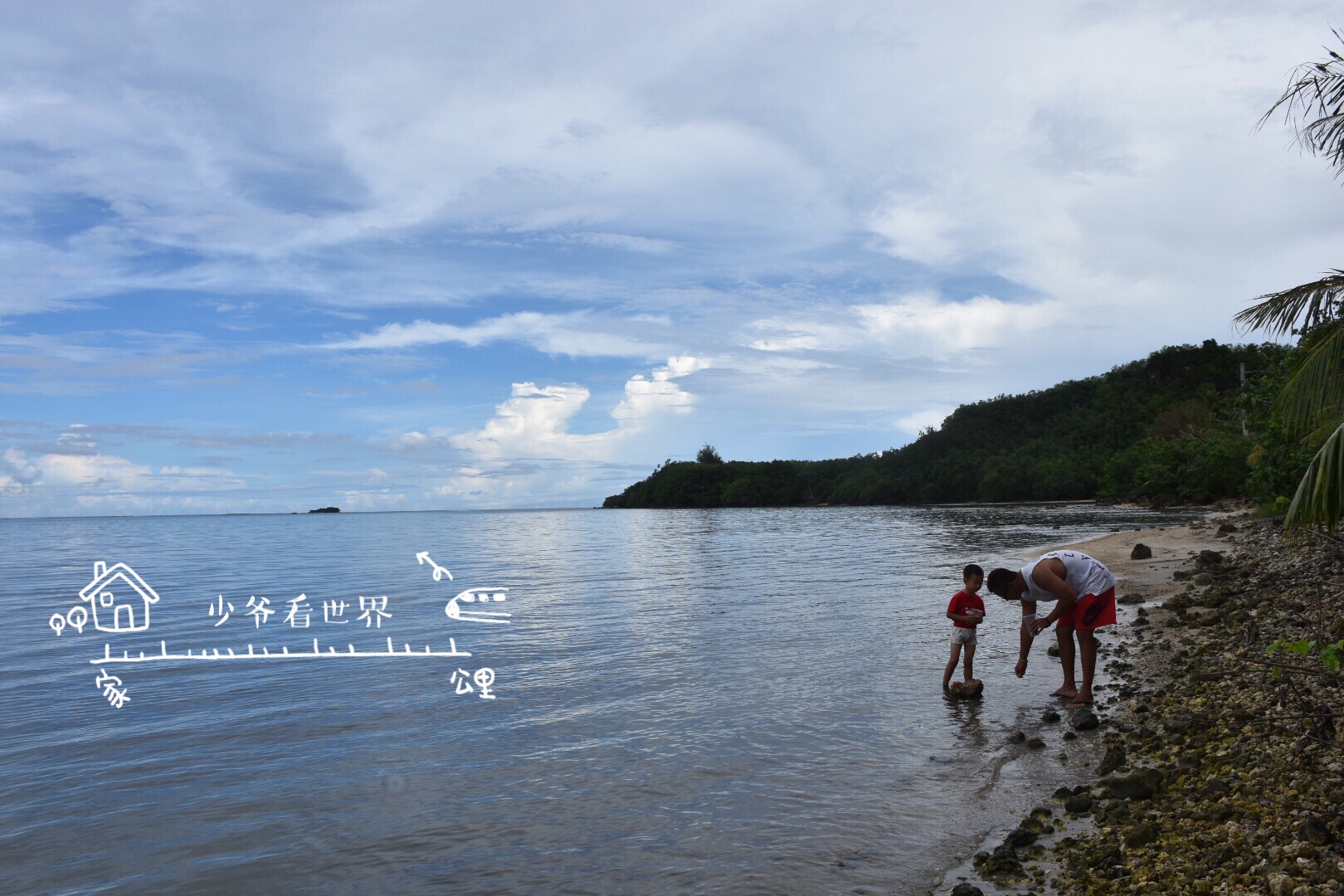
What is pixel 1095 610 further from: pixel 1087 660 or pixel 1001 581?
pixel 1001 581

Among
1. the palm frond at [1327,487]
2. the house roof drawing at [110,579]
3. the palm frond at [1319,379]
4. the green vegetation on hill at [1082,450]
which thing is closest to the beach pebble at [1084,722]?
the palm frond at [1327,487]

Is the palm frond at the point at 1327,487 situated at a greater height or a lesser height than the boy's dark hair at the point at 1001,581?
greater

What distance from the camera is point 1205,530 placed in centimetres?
3522

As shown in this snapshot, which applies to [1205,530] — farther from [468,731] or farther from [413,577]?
[468,731]

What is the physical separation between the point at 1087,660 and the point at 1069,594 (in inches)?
39.8

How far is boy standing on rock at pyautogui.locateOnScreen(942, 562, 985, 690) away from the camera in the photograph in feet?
33.6

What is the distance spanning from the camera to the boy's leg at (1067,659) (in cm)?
1023

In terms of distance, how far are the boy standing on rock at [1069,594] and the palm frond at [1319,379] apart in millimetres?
4254

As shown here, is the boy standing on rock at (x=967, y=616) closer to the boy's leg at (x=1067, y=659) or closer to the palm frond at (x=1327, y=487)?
the boy's leg at (x=1067, y=659)

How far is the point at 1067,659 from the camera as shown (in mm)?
10273

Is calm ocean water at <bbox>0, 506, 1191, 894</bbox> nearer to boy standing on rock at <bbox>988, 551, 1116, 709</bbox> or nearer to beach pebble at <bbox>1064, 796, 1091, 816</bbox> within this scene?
beach pebble at <bbox>1064, 796, 1091, 816</bbox>

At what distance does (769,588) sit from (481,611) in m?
8.40

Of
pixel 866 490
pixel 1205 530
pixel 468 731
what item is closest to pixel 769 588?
pixel 468 731

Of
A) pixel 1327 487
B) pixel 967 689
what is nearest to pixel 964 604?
pixel 967 689
